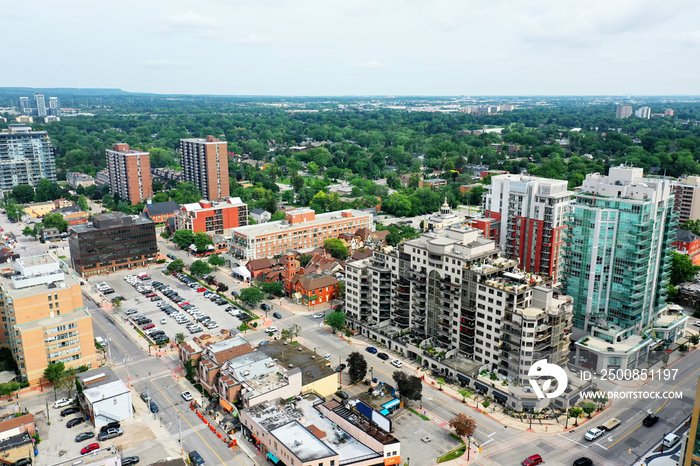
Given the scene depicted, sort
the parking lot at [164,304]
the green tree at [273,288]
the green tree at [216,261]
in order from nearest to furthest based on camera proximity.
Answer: the parking lot at [164,304] → the green tree at [273,288] → the green tree at [216,261]

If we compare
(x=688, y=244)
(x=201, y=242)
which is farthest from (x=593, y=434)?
(x=201, y=242)

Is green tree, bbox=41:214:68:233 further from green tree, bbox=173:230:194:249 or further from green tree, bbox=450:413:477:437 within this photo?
green tree, bbox=450:413:477:437

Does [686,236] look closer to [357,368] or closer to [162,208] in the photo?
[357,368]

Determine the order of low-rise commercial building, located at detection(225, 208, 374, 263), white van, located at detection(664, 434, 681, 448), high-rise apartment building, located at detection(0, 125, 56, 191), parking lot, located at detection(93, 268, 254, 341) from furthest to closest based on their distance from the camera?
high-rise apartment building, located at detection(0, 125, 56, 191)
low-rise commercial building, located at detection(225, 208, 374, 263)
parking lot, located at detection(93, 268, 254, 341)
white van, located at detection(664, 434, 681, 448)

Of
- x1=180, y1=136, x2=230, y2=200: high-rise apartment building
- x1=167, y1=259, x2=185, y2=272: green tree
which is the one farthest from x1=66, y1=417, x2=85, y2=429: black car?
x1=180, y1=136, x2=230, y2=200: high-rise apartment building

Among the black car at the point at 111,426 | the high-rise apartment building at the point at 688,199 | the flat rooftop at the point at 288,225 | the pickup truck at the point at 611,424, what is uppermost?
the high-rise apartment building at the point at 688,199

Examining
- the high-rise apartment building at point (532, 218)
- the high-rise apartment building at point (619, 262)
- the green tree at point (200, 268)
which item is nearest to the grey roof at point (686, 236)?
the high-rise apartment building at point (619, 262)

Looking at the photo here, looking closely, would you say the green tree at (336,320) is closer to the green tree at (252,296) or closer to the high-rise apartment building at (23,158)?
the green tree at (252,296)
